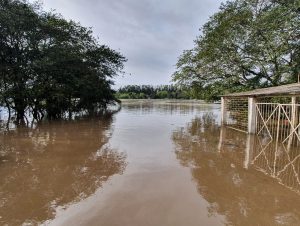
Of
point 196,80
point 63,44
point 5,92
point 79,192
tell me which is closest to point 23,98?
point 5,92

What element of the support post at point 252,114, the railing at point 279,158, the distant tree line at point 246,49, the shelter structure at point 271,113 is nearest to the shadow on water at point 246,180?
the railing at point 279,158

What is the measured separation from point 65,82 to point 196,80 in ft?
35.2

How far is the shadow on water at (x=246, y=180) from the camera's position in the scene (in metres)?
4.71

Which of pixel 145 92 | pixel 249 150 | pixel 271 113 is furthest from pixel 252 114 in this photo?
pixel 145 92

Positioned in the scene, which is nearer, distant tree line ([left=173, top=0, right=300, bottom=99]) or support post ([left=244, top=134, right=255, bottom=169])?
support post ([left=244, top=134, right=255, bottom=169])

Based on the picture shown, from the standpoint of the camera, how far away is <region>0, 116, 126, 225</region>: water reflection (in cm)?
476

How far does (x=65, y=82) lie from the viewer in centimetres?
2089

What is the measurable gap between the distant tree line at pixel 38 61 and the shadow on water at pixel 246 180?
463 inches

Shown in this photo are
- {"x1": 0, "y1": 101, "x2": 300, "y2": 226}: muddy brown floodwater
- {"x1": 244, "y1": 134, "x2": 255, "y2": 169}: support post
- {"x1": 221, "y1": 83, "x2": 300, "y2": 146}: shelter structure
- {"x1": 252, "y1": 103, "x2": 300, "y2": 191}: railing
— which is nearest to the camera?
{"x1": 0, "y1": 101, "x2": 300, "y2": 226}: muddy brown floodwater

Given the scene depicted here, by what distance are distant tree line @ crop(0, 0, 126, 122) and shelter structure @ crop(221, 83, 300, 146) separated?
11228 millimetres

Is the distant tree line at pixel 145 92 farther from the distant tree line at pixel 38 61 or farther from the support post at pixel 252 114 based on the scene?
the support post at pixel 252 114

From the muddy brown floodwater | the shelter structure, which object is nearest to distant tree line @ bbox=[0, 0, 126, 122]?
the muddy brown floodwater

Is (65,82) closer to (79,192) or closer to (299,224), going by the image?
(79,192)

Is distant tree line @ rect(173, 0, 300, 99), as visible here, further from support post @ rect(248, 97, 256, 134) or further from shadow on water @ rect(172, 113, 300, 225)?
shadow on water @ rect(172, 113, 300, 225)
